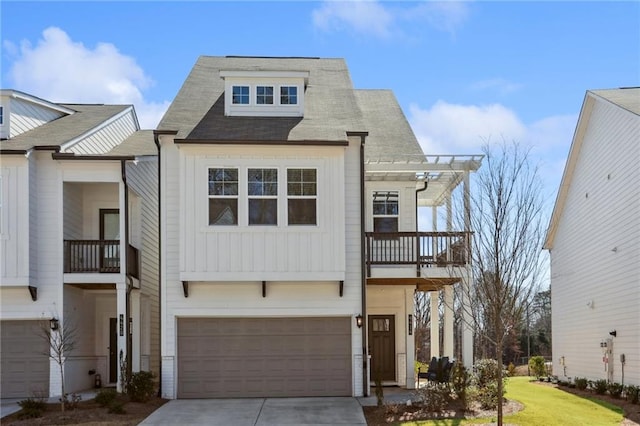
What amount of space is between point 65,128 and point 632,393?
15.7 metres

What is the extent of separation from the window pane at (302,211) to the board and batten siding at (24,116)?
25.6 ft

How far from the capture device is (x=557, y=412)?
1443cm

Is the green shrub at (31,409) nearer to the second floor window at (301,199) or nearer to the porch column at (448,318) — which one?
the second floor window at (301,199)

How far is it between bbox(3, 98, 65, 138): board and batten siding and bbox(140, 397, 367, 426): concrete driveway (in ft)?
27.7

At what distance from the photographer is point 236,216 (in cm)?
1652

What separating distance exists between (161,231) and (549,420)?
9411 millimetres

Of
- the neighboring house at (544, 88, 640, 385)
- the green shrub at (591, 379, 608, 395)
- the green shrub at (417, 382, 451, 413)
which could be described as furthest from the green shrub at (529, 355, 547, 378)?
the green shrub at (417, 382, 451, 413)

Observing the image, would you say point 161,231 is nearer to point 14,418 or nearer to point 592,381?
point 14,418

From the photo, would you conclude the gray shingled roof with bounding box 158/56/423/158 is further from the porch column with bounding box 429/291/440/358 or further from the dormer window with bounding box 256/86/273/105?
the porch column with bounding box 429/291/440/358

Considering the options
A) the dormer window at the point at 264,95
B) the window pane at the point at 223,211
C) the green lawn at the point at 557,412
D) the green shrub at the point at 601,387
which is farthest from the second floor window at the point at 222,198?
the green shrub at the point at 601,387

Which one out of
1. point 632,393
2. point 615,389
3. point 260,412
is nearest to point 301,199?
point 260,412

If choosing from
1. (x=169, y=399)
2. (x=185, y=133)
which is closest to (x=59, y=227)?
(x=185, y=133)

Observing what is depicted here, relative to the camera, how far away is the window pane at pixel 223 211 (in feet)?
54.1

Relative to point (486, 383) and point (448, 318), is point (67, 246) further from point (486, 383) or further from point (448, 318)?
point (486, 383)
